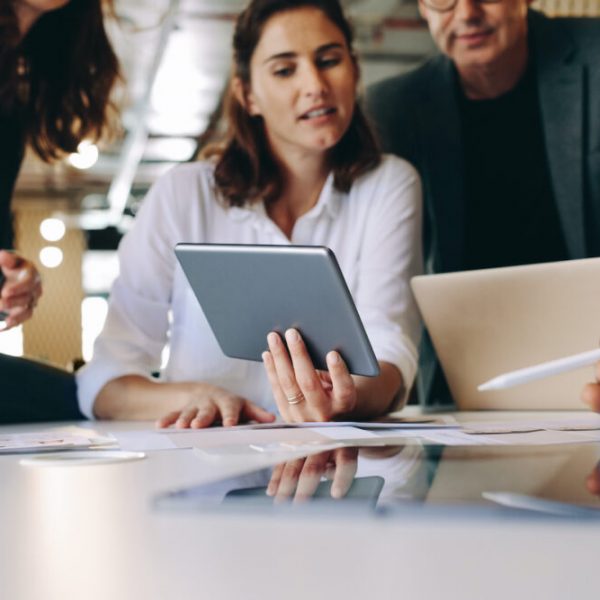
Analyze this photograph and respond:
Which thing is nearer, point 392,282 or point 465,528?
point 465,528

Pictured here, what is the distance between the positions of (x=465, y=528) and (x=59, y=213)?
1377 centimetres

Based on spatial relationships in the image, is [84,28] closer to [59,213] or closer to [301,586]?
[301,586]

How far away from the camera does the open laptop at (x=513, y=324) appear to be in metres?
1.26

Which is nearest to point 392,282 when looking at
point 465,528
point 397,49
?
point 465,528

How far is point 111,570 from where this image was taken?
1.10ft

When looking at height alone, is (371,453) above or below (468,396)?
above

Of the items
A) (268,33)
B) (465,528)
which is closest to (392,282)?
(268,33)

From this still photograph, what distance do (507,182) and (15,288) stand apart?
116 cm

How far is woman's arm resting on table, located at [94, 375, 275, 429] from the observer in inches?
46.3

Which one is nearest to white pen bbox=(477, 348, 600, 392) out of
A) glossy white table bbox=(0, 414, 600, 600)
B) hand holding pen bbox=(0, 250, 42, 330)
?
glossy white table bbox=(0, 414, 600, 600)

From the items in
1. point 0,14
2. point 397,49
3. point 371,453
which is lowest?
point 371,453

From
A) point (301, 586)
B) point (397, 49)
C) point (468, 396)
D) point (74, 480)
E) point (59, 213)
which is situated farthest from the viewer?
point (59, 213)

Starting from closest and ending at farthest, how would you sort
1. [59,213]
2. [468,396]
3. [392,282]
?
[468,396] < [392,282] < [59,213]

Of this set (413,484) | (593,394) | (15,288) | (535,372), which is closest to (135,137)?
(15,288)
